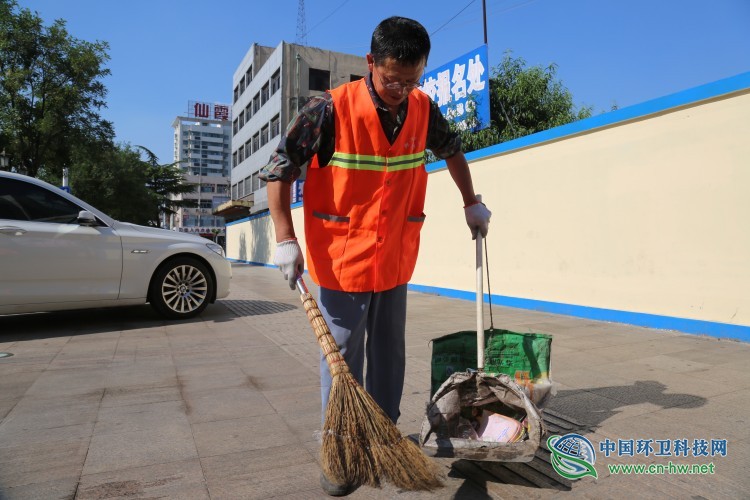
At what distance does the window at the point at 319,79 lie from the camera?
3706 centimetres

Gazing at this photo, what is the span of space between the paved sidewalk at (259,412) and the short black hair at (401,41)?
5.92 ft

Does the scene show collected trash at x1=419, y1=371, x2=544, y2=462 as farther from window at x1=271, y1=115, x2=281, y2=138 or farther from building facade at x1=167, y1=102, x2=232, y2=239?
building facade at x1=167, y1=102, x2=232, y2=239

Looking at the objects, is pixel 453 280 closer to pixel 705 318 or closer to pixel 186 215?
pixel 705 318

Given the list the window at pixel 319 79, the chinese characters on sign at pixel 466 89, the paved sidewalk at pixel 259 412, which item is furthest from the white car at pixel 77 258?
the window at pixel 319 79

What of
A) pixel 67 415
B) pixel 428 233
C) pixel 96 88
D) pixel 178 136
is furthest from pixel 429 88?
pixel 178 136

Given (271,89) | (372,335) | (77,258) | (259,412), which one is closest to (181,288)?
(77,258)

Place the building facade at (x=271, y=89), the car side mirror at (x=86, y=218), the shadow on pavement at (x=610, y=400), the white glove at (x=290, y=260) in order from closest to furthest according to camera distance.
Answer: the white glove at (x=290, y=260)
the shadow on pavement at (x=610, y=400)
the car side mirror at (x=86, y=218)
the building facade at (x=271, y=89)

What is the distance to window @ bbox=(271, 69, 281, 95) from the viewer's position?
36.6m

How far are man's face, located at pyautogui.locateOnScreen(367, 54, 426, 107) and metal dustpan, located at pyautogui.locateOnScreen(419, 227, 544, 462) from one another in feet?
3.61

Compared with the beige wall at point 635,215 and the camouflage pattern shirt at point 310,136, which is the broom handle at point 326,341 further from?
the beige wall at point 635,215

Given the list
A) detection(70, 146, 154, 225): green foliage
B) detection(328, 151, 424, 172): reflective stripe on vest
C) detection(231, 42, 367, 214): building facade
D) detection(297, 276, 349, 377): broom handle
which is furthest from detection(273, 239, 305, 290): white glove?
detection(231, 42, 367, 214): building facade

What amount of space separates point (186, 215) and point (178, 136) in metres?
43.9

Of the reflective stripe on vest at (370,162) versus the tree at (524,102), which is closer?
the reflective stripe on vest at (370,162)

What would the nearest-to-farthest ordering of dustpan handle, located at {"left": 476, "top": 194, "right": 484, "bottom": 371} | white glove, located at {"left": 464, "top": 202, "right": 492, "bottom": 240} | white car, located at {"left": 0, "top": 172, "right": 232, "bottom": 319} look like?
dustpan handle, located at {"left": 476, "top": 194, "right": 484, "bottom": 371}
white glove, located at {"left": 464, "top": 202, "right": 492, "bottom": 240}
white car, located at {"left": 0, "top": 172, "right": 232, "bottom": 319}
